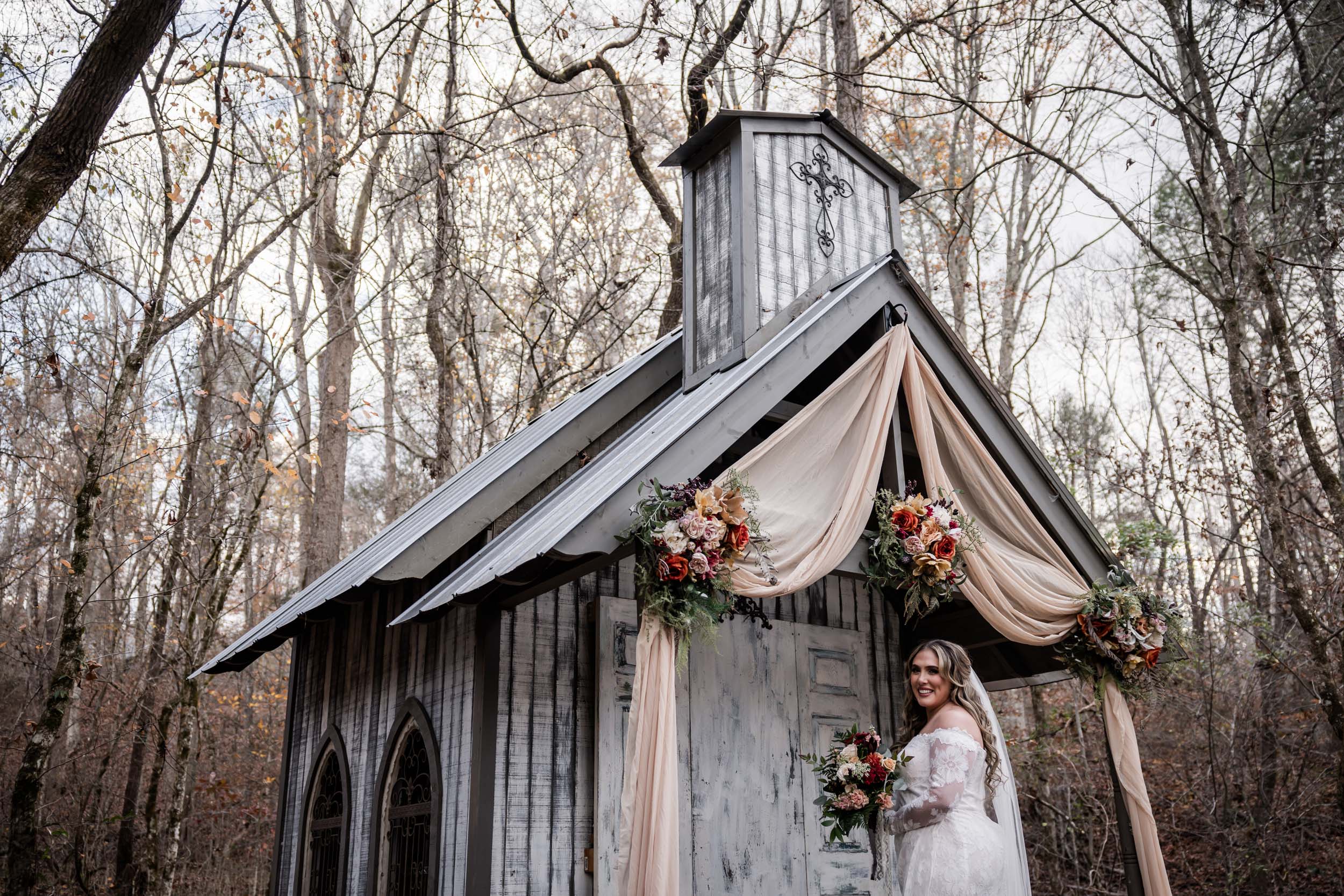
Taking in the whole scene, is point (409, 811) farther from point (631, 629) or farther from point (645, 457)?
point (645, 457)

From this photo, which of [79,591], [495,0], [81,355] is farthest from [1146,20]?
[81,355]

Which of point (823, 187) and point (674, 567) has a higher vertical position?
point (823, 187)

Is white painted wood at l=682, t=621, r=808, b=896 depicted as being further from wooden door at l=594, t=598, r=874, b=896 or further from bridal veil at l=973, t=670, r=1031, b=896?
bridal veil at l=973, t=670, r=1031, b=896

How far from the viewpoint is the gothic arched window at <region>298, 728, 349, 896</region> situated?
711 cm

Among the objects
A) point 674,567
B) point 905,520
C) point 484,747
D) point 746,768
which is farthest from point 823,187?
→ point 484,747

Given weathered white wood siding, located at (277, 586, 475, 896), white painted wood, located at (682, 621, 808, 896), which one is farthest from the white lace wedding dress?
weathered white wood siding, located at (277, 586, 475, 896)

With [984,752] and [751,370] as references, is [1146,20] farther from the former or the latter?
[984,752]

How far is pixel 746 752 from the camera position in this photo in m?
6.53

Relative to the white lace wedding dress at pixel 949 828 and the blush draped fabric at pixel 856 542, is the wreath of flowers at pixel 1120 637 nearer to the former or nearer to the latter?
the blush draped fabric at pixel 856 542

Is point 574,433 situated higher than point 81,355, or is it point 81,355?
point 81,355

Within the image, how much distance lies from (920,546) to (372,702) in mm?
3942

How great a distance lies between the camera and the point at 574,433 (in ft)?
22.7

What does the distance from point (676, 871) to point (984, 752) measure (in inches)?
68.7

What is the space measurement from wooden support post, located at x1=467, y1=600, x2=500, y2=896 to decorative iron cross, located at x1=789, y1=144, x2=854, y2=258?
3.70 meters
